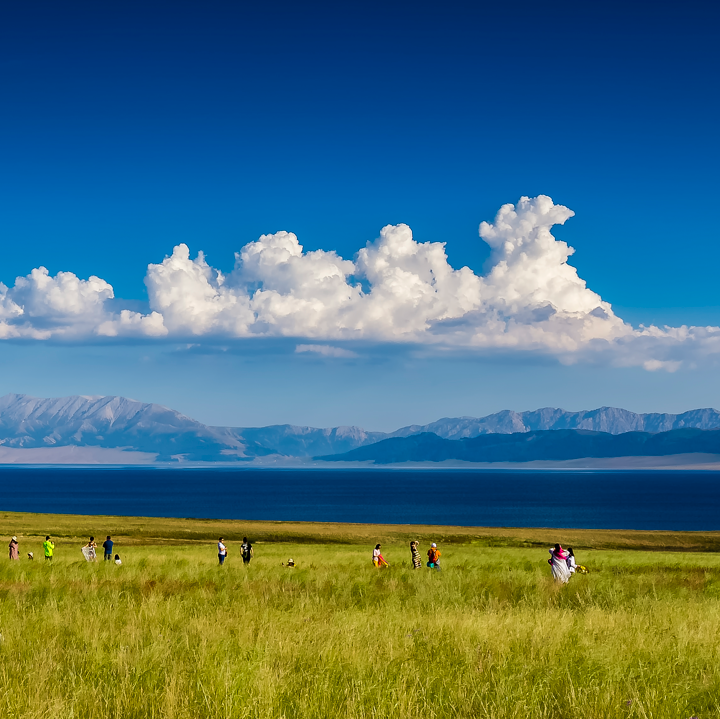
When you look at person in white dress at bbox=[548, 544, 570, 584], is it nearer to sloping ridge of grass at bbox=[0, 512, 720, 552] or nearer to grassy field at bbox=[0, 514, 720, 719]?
grassy field at bbox=[0, 514, 720, 719]

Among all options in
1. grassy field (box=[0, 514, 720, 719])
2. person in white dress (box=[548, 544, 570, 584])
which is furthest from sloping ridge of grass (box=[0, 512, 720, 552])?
grassy field (box=[0, 514, 720, 719])

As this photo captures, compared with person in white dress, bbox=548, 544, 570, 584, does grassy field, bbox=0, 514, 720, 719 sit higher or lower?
higher

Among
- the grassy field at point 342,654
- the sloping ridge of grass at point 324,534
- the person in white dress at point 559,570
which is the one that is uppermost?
the grassy field at point 342,654

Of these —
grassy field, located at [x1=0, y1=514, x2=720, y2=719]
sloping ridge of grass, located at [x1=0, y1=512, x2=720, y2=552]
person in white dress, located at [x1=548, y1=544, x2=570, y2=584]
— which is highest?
A: grassy field, located at [x1=0, y1=514, x2=720, y2=719]

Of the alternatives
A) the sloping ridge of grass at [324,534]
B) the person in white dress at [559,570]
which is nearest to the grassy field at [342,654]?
the person in white dress at [559,570]

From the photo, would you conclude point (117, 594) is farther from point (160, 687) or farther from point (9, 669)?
point (160, 687)

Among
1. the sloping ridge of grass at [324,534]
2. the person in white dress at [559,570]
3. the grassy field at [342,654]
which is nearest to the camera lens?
the grassy field at [342,654]

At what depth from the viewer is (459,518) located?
117m

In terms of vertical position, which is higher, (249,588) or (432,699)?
(432,699)

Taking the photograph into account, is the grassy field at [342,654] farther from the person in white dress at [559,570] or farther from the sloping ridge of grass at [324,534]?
the sloping ridge of grass at [324,534]

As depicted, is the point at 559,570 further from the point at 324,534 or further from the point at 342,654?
the point at 324,534

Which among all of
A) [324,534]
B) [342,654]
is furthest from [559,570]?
[324,534]

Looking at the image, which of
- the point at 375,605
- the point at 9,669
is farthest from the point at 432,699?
the point at 375,605

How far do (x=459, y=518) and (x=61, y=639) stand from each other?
113 metres
